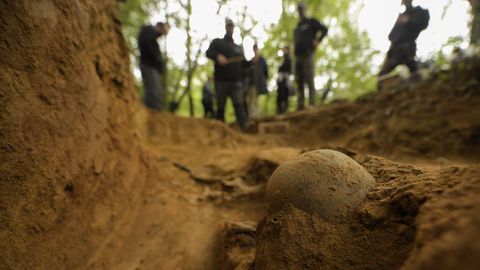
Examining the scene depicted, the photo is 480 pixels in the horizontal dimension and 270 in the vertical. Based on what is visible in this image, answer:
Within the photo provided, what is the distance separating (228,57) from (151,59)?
4.56ft

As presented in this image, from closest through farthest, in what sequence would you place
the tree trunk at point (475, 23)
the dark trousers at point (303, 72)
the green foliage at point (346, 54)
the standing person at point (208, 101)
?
the tree trunk at point (475, 23) → the dark trousers at point (303, 72) → the standing person at point (208, 101) → the green foliage at point (346, 54)

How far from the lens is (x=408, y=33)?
4.76 metres

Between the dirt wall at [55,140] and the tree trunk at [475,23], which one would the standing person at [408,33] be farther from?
the dirt wall at [55,140]

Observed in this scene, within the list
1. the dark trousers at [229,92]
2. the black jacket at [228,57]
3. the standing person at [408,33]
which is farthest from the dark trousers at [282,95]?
the standing person at [408,33]

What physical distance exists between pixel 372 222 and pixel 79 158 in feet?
6.39

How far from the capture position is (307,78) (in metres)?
5.67

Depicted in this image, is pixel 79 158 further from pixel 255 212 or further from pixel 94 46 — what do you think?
pixel 255 212

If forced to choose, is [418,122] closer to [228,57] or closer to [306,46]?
[306,46]

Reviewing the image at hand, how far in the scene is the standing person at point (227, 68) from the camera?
201 inches

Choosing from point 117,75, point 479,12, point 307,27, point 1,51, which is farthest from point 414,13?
point 1,51

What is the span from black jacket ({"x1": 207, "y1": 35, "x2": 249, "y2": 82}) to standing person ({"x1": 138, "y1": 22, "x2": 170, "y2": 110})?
3.06 ft

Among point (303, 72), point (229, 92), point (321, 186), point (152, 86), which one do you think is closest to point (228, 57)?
point (229, 92)

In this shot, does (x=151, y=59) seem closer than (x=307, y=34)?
Yes

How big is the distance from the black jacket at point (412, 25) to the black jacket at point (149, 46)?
166 inches
